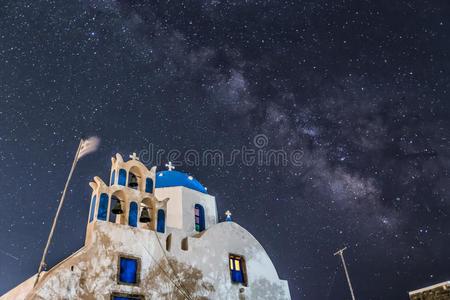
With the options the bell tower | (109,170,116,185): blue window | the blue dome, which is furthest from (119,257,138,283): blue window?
the blue dome

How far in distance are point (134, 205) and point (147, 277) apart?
3.44 meters

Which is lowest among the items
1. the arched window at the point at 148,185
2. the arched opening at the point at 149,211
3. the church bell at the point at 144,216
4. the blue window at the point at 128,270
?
Answer: the blue window at the point at 128,270

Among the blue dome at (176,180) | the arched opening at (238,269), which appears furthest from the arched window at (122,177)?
the arched opening at (238,269)

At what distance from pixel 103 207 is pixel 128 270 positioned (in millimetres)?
3059

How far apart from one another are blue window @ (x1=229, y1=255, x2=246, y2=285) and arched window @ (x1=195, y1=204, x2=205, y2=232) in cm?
385

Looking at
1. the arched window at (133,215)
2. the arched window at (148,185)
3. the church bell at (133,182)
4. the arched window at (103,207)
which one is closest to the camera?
the arched window at (103,207)

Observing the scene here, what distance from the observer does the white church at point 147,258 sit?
580 inches

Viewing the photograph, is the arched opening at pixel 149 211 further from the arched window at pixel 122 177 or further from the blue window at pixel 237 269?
the blue window at pixel 237 269

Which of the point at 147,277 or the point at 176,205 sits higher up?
the point at 176,205

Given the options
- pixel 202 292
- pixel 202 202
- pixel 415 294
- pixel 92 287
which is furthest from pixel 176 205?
pixel 415 294

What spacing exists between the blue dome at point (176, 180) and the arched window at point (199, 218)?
1.39 meters

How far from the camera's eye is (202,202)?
79.3 feet

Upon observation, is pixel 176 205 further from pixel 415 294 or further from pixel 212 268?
pixel 415 294

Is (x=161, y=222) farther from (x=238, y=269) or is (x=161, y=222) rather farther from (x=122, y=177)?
(x=238, y=269)
